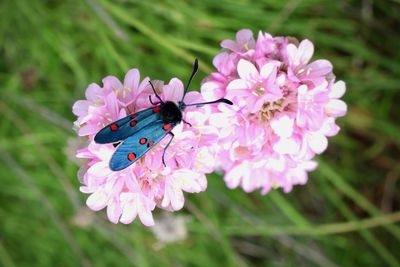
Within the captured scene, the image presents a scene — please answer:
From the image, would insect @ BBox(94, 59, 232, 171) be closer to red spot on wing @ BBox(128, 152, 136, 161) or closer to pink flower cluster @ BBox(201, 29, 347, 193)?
red spot on wing @ BBox(128, 152, 136, 161)

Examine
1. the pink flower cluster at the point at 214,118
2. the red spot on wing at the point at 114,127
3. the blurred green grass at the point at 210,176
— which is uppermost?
the red spot on wing at the point at 114,127

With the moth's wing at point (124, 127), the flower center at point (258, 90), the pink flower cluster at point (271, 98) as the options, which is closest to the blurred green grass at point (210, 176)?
the pink flower cluster at point (271, 98)

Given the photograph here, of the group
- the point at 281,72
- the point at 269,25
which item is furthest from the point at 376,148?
the point at 281,72

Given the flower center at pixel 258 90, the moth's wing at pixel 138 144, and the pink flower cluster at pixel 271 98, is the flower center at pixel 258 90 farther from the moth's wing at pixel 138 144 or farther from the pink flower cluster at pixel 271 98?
the moth's wing at pixel 138 144

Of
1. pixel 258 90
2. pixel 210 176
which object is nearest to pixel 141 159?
pixel 258 90

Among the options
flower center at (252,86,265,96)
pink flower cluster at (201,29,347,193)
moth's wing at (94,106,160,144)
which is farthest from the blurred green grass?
moth's wing at (94,106,160,144)

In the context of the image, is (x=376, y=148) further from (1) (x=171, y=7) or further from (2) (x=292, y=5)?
(1) (x=171, y=7)

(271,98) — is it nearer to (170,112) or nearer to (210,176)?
(170,112)
